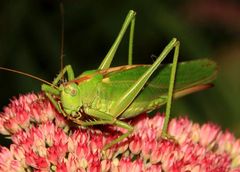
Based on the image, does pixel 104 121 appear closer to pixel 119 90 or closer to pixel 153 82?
pixel 119 90

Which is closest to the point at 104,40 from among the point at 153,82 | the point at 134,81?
the point at 153,82

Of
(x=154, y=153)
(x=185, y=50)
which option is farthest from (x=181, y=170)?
(x=185, y=50)

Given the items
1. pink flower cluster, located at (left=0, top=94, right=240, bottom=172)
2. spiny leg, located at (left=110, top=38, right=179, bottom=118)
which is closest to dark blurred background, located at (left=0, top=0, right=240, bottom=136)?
pink flower cluster, located at (left=0, top=94, right=240, bottom=172)

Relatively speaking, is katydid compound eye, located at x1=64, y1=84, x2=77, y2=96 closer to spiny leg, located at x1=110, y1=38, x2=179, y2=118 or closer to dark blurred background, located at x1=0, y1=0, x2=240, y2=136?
spiny leg, located at x1=110, y1=38, x2=179, y2=118

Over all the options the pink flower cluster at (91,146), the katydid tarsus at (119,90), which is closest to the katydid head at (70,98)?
the katydid tarsus at (119,90)

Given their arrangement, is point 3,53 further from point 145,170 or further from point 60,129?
point 145,170

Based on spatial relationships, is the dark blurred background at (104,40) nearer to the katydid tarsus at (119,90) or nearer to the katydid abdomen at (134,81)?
the katydid abdomen at (134,81)
